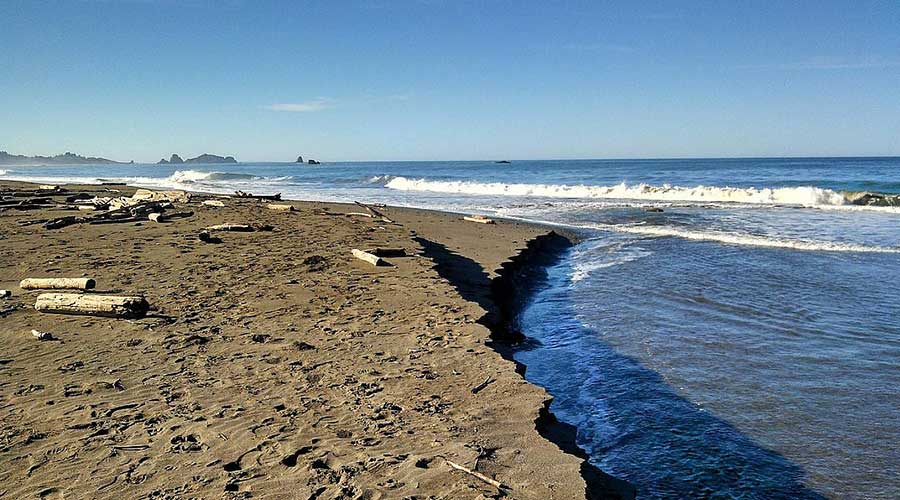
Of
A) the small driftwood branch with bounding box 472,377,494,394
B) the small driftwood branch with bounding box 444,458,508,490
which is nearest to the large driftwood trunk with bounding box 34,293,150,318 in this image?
the small driftwood branch with bounding box 472,377,494,394

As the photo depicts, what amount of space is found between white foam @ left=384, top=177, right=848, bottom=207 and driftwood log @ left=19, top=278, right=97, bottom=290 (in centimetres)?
2975

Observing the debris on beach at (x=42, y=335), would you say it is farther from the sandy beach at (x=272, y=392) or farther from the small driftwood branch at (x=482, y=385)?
the small driftwood branch at (x=482, y=385)

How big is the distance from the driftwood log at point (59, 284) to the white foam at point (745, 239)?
47.0 feet

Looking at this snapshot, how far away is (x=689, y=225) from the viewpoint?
19234mm

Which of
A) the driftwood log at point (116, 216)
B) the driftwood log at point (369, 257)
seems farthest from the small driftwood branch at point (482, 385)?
the driftwood log at point (116, 216)

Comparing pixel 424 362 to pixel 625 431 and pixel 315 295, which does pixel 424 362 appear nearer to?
pixel 625 431

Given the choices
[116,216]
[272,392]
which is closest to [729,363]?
[272,392]

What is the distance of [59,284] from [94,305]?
1427mm

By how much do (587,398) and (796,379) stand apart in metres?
2.23

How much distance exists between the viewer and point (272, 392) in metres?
4.65

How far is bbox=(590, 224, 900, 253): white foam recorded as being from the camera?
14.0 m

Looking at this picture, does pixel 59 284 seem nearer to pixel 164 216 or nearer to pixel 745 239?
pixel 164 216

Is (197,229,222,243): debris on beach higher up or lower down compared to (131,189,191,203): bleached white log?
lower down

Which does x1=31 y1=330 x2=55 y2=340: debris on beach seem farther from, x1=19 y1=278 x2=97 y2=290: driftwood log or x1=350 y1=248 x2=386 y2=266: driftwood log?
x1=350 y1=248 x2=386 y2=266: driftwood log
